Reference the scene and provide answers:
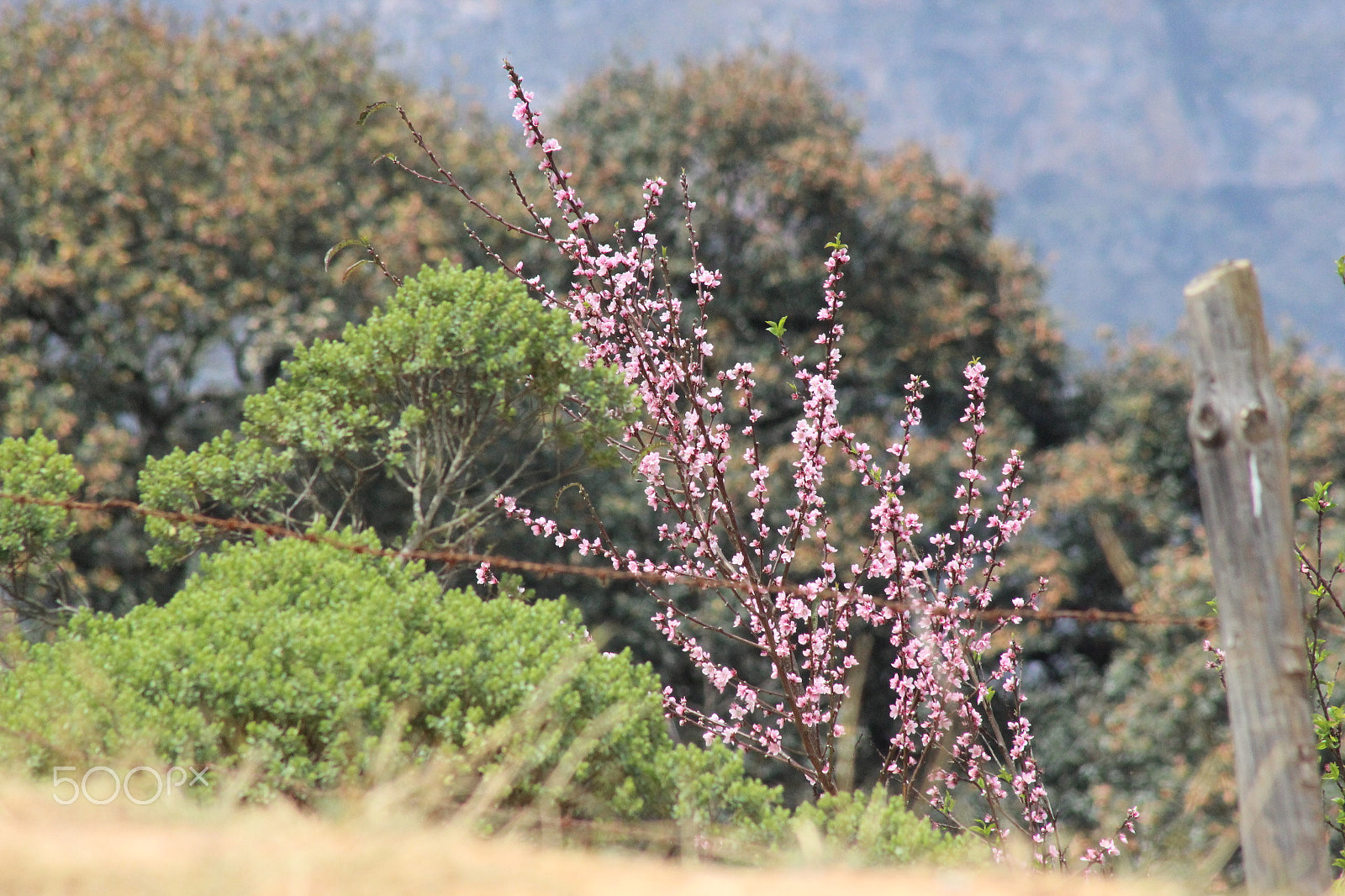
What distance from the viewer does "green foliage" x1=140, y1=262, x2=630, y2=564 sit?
5414 millimetres

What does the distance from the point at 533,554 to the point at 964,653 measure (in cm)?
692

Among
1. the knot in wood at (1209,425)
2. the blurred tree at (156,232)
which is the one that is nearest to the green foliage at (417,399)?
the knot in wood at (1209,425)

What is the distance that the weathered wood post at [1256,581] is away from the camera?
233cm

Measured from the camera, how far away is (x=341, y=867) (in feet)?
6.47

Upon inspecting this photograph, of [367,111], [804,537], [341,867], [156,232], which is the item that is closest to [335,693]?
[341,867]

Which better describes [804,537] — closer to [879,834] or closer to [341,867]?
[879,834]

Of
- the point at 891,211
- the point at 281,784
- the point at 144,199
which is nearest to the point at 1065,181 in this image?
the point at 891,211

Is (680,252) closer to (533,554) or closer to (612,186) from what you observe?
(612,186)

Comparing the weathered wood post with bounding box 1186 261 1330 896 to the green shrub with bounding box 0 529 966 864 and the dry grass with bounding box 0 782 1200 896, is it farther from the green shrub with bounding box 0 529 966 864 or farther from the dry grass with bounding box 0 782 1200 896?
the green shrub with bounding box 0 529 966 864

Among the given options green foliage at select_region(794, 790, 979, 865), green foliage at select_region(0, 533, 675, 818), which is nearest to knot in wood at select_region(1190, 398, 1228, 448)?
green foliage at select_region(794, 790, 979, 865)

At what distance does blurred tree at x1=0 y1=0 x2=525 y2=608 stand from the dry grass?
8254mm

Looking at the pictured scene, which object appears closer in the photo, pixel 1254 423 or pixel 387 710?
pixel 1254 423

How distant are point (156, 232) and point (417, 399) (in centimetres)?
673

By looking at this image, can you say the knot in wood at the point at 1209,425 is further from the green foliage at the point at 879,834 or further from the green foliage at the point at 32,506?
the green foliage at the point at 32,506
